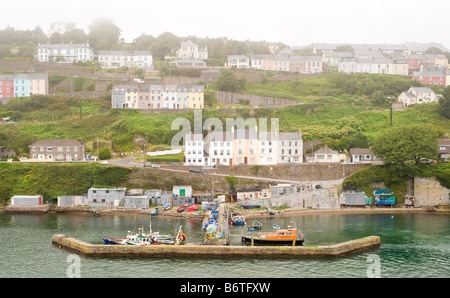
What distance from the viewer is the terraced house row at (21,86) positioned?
60281 millimetres

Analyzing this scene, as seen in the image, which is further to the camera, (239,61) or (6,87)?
(239,61)

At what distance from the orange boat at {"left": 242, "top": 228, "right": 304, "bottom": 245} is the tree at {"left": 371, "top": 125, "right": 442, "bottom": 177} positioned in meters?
14.2

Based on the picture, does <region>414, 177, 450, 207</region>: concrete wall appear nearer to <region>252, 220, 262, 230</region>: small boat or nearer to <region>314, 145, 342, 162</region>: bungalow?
<region>314, 145, 342, 162</region>: bungalow

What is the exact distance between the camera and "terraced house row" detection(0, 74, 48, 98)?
60.3 meters

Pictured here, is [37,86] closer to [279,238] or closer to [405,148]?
[279,238]

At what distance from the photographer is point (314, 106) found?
187 feet

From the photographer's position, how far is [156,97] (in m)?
56.8

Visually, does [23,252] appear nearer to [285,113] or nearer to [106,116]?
[106,116]

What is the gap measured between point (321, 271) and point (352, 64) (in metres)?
48.1

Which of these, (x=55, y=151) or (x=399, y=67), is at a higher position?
(x=399, y=67)

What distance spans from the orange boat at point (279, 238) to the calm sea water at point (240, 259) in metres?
0.84

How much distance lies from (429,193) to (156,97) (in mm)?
28989

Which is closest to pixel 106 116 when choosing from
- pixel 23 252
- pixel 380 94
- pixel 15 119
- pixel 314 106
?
pixel 15 119

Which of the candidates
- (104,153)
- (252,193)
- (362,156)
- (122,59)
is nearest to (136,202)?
(104,153)
